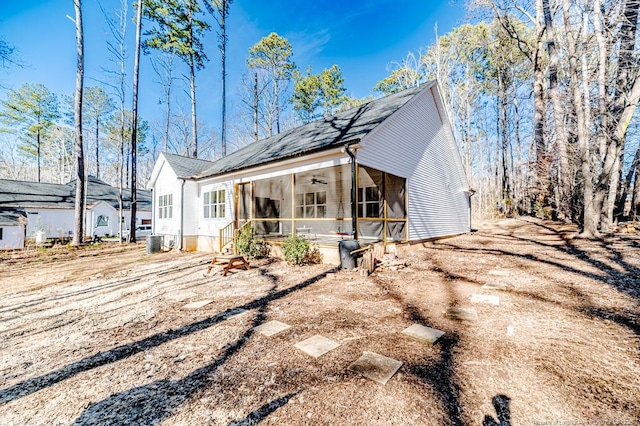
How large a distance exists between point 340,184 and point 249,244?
5.05m

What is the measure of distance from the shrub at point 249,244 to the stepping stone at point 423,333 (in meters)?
6.05

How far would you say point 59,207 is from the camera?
18016 mm

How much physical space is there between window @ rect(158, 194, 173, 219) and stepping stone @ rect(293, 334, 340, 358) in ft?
39.0

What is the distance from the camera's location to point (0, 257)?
10.2m

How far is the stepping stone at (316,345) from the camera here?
263 centimetres

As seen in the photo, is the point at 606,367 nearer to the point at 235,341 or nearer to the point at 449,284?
the point at 449,284

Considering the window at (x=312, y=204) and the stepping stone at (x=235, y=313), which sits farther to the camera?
the window at (x=312, y=204)

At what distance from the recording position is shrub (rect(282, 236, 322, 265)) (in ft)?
22.9

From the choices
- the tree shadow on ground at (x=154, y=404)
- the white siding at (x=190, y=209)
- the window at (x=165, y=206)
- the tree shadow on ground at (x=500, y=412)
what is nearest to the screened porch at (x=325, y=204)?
the white siding at (x=190, y=209)

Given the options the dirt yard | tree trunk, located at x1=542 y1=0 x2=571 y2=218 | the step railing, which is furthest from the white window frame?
tree trunk, located at x1=542 y1=0 x2=571 y2=218

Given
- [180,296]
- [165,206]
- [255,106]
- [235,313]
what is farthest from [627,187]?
[255,106]

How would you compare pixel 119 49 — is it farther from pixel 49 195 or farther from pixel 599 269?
pixel 599 269

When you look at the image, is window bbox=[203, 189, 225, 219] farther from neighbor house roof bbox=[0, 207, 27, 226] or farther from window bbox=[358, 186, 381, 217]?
neighbor house roof bbox=[0, 207, 27, 226]

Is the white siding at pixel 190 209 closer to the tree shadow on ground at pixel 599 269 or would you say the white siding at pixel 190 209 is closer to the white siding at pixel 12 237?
the white siding at pixel 12 237
